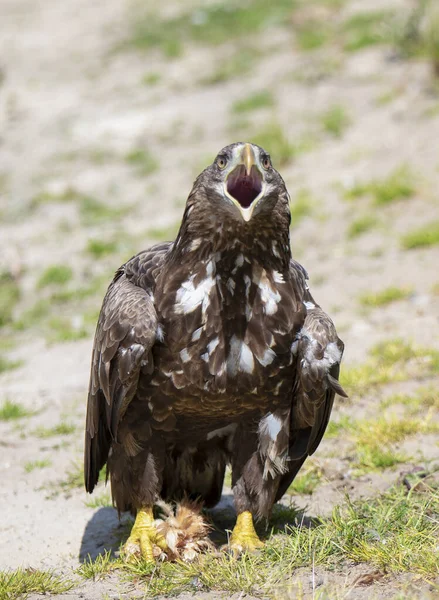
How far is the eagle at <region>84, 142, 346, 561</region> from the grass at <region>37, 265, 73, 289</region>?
6.07 metres

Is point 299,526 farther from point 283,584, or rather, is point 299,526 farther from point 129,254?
point 129,254

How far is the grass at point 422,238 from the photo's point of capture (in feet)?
30.7

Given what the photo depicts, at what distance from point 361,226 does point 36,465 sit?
557cm

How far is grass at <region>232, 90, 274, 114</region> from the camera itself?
45.4 feet

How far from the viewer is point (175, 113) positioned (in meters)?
14.3

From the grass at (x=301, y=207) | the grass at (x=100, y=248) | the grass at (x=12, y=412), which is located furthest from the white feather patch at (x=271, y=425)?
the grass at (x=100, y=248)

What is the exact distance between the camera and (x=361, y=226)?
399 inches

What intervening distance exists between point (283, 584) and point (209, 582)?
393 mm

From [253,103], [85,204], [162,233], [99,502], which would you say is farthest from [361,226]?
[99,502]

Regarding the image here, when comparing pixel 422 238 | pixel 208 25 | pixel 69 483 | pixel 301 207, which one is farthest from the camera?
pixel 208 25

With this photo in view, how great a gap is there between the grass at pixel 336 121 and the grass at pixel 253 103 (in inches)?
48.5

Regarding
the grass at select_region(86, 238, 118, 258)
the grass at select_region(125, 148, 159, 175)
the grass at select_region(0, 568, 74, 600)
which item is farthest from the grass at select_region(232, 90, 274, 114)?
the grass at select_region(0, 568, 74, 600)

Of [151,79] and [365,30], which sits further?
[151,79]

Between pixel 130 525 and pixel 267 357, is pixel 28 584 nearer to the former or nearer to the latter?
pixel 130 525
